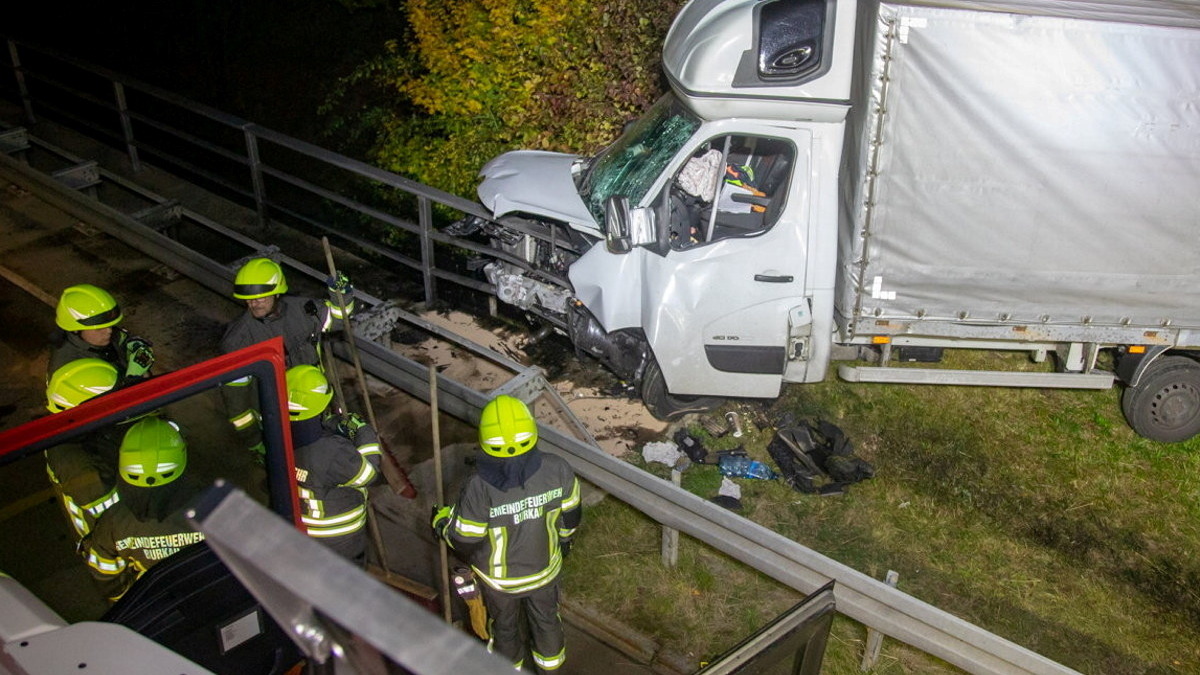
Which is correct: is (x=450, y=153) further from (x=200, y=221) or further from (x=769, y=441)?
(x=769, y=441)

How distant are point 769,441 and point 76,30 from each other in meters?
15.1

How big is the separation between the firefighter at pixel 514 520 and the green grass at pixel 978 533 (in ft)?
2.46

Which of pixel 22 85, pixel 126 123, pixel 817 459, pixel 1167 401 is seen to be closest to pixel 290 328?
pixel 817 459

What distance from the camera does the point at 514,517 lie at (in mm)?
4758

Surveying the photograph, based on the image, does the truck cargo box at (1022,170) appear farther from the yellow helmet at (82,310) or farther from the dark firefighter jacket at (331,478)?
the yellow helmet at (82,310)

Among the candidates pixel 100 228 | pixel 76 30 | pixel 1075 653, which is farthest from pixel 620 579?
pixel 76 30

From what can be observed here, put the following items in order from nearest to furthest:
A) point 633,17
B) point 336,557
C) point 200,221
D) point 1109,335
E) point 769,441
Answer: point 336,557
point 1109,335
point 769,441
point 200,221
point 633,17

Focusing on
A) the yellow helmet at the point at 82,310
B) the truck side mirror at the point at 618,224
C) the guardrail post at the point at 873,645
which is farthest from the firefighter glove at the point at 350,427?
the guardrail post at the point at 873,645

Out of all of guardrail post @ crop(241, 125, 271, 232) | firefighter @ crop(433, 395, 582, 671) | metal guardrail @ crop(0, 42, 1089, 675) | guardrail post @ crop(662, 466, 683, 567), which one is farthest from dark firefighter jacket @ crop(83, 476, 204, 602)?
guardrail post @ crop(241, 125, 271, 232)

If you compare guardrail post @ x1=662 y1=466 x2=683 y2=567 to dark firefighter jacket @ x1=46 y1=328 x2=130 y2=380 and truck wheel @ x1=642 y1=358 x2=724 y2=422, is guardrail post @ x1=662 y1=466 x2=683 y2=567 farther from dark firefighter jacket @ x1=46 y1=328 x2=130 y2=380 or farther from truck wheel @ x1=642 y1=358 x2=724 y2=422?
dark firefighter jacket @ x1=46 y1=328 x2=130 y2=380

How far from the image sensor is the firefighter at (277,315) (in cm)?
593

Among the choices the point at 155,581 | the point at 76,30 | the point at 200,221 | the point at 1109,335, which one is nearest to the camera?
the point at 155,581

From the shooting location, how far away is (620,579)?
5.87 metres

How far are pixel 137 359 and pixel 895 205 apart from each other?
4505mm
